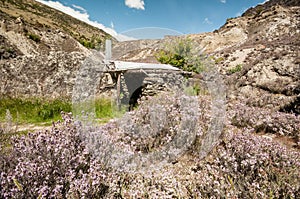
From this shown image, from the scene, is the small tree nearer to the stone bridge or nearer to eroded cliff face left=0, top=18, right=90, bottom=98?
the stone bridge

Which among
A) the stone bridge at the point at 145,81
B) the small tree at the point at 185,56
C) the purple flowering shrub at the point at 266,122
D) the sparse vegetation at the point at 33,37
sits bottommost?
the purple flowering shrub at the point at 266,122

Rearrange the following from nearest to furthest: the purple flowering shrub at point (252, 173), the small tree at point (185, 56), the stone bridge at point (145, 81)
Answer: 1. the purple flowering shrub at point (252, 173)
2. the stone bridge at point (145, 81)
3. the small tree at point (185, 56)

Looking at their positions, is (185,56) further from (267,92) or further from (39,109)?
(39,109)

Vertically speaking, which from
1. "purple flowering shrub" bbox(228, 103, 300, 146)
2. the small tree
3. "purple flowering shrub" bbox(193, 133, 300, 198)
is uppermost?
the small tree

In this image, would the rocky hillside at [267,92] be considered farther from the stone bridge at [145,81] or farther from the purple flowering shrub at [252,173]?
the stone bridge at [145,81]

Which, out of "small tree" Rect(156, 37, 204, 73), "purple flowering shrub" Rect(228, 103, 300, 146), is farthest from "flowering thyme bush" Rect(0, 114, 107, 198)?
"small tree" Rect(156, 37, 204, 73)

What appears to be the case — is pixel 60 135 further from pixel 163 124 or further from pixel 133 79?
pixel 133 79

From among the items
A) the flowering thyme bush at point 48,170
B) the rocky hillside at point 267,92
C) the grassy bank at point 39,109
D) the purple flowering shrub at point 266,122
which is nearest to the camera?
the flowering thyme bush at point 48,170

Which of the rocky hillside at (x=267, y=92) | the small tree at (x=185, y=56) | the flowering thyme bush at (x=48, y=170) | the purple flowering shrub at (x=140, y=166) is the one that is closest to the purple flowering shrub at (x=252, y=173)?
the purple flowering shrub at (x=140, y=166)

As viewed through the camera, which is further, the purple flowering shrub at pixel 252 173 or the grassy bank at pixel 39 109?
the grassy bank at pixel 39 109

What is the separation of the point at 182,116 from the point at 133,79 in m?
5.03

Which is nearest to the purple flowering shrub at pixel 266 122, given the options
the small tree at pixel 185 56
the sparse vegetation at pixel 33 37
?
the small tree at pixel 185 56

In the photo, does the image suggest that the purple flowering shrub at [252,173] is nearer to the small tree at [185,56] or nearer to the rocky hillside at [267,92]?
the rocky hillside at [267,92]

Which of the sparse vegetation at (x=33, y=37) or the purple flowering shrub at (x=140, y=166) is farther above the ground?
the sparse vegetation at (x=33, y=37)
